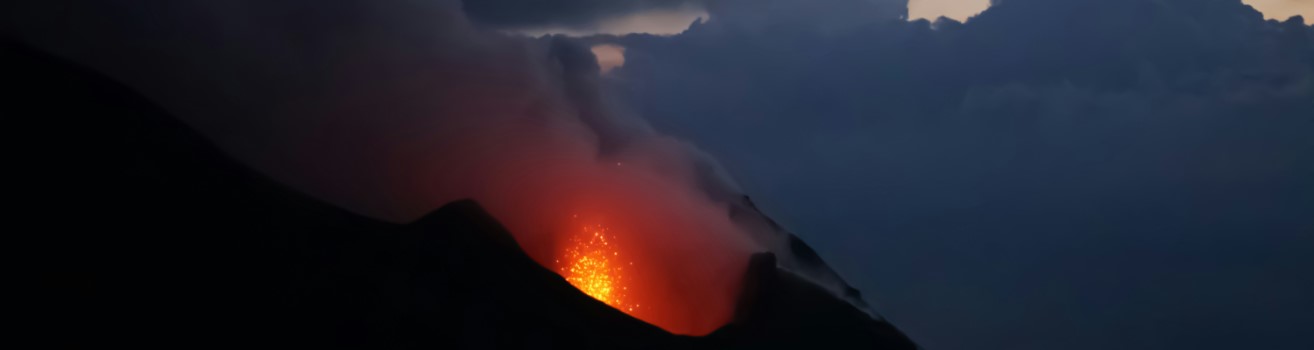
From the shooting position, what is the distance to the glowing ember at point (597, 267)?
30.6 meters

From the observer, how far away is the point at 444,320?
2570cm

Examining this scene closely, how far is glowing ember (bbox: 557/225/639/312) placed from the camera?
1204 inches

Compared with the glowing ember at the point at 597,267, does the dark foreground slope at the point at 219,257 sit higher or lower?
lower

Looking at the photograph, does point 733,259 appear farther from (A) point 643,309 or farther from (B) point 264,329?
(B) point 264,329

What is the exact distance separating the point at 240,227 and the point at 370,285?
3448 mm

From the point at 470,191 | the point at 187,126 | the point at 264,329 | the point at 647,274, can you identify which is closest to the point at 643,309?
the point at 647,274

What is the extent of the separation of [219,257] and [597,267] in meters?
11.4

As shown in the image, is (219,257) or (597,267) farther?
(597,267)

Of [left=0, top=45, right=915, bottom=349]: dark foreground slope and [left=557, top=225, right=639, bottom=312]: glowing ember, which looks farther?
[left=557, top=225, right=639, bottom=312]: glowing ember

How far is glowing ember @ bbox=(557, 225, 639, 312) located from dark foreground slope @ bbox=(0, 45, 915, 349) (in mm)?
1147

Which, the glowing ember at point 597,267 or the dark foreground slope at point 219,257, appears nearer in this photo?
the dark foreground slope at point 219,257

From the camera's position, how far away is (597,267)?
102 feet

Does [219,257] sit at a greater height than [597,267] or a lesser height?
lesser

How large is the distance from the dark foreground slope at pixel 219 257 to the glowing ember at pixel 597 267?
115 centimetres
